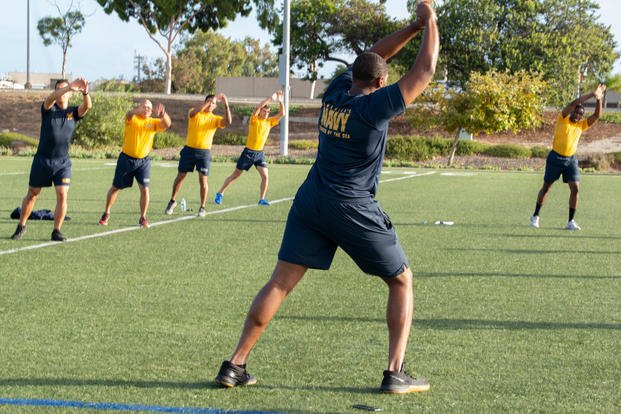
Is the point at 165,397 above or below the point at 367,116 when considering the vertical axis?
below

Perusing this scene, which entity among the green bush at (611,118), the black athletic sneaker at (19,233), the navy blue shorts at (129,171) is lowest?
the black athletic sneaker at (19,233)

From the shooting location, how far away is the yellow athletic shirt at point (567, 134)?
1543 cm

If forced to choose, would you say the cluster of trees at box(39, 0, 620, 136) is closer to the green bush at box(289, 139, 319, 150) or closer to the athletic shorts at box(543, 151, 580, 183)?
the green bush at box(289, 139, 319, 150)

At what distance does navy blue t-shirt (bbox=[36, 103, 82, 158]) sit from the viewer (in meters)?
11.9

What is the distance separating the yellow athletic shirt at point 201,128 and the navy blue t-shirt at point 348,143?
11012 millimetres

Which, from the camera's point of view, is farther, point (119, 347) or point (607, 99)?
point (607, 99)

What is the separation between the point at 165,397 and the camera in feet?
17.6

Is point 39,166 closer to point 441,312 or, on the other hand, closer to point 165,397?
point 441,312

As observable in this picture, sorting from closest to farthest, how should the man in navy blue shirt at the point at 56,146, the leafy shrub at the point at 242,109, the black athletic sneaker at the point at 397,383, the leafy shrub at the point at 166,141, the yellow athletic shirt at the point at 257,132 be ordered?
the black athletic sneaker at the point at 397,383, the man in navy blue shirt at the point at 56,146, the yellow athletic shirt at the point at 257,132, the leafy shrub at the point at 166,141, the leafy shrub at the point at 242,109

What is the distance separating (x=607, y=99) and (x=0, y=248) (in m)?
80.3

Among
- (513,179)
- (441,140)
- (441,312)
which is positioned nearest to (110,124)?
(441,140)

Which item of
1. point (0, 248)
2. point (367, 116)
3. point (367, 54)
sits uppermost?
point (367, 54)

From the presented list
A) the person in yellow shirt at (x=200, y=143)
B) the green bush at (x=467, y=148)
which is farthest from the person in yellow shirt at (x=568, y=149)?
the green bush at (x=467, y=148)

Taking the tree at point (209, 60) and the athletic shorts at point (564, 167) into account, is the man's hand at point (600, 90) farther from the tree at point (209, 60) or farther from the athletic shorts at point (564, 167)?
the tree at point (209, 60)
